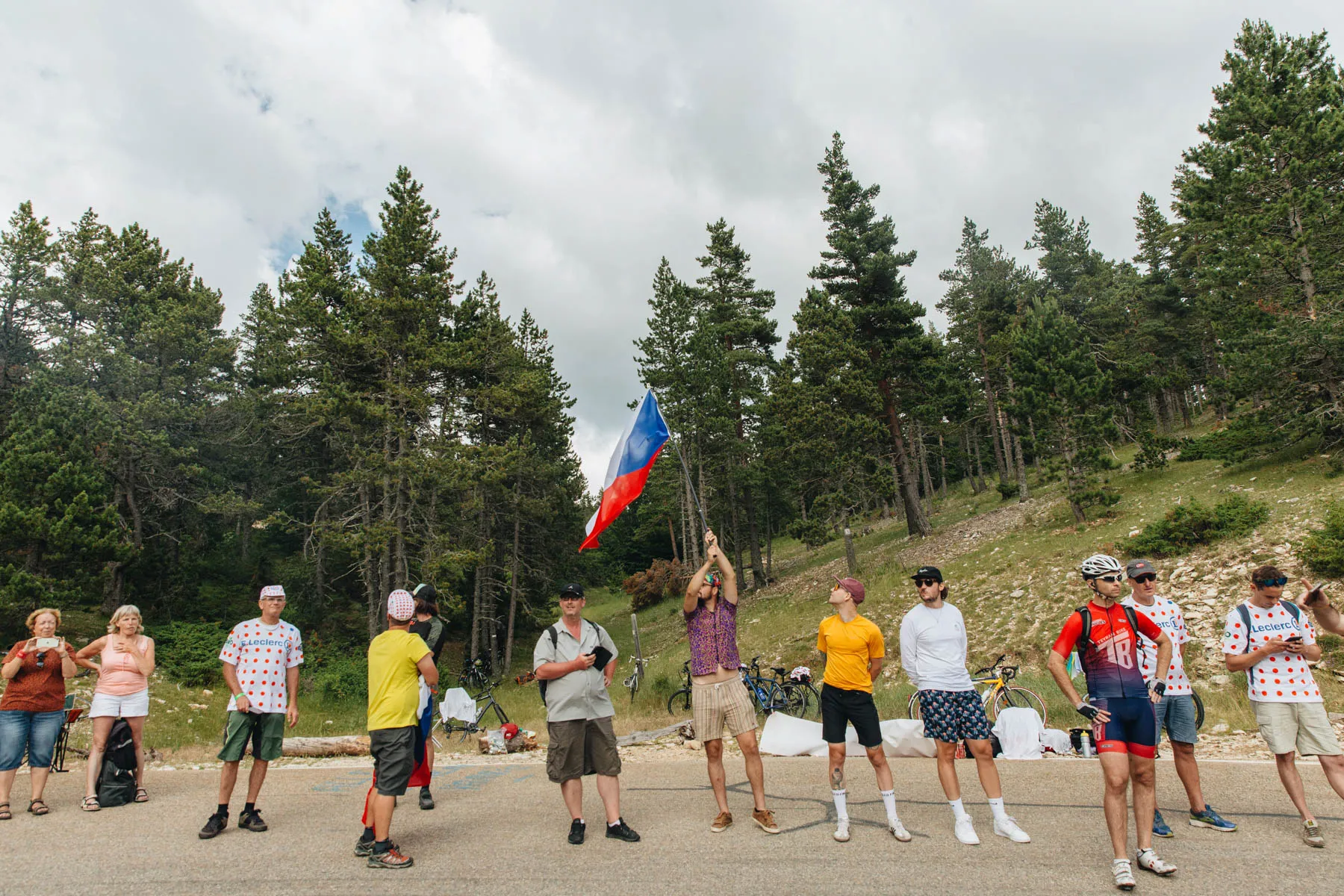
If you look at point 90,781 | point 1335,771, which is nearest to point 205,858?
point 90,781

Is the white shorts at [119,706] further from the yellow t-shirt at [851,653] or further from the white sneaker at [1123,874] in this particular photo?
the white sneaker at [1123,874]

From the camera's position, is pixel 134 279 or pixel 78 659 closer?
pixel 78 659

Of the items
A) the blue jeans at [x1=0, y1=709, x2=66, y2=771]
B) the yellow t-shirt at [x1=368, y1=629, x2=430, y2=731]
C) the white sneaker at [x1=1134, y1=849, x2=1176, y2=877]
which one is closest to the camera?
the white sneaker at [x1=1134, y1=849, x2=1176, y2=877]

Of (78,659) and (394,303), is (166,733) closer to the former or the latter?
(78,659)

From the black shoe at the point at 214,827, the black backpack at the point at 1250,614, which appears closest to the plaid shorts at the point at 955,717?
the black backpack at the point at 1250,614

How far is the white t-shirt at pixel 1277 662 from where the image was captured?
4965 millimetres

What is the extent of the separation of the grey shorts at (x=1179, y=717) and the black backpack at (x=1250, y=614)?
581mm

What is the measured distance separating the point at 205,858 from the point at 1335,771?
8.20 metres

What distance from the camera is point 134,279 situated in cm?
2802

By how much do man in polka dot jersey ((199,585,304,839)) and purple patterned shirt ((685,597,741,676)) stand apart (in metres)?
3.41

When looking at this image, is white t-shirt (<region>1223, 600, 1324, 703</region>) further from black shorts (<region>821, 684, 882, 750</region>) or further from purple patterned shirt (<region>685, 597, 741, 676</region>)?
purple patterned shirt (<region>685, 597, 741, 676</region>)

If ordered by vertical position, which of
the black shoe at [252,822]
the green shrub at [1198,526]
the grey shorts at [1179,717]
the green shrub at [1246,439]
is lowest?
the black shoe at [252,822]

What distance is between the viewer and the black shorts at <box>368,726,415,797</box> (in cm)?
488

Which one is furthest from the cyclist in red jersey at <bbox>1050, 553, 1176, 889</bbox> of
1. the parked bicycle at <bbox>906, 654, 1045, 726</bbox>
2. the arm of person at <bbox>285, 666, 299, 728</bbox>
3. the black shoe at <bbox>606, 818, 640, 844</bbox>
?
the arm of person at <bbox>285, 666, 299, 728</bbox>
